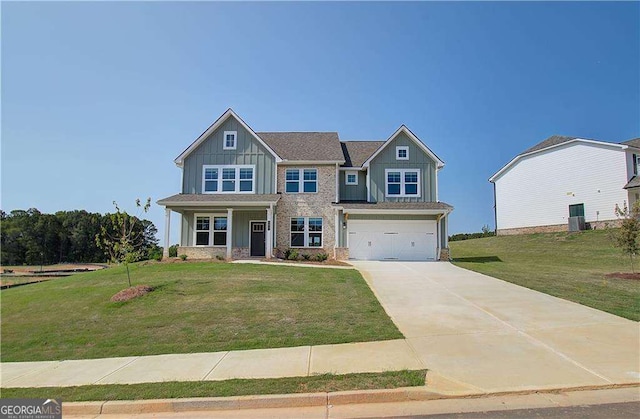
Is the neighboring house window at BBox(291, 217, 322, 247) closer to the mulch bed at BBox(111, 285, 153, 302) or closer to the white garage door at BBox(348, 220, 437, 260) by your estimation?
the white garage door at BBox(348, 220, 437, 260)

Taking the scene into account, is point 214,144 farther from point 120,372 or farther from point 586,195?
point 586,195

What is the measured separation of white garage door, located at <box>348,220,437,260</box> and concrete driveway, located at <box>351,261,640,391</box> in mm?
9767

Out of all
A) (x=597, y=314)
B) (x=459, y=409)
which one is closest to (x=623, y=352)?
(x=597, y=314)

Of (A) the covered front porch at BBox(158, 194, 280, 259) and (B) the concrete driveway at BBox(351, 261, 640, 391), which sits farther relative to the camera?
(A) the covered front porch at BBox(158, 194, 280, 259)

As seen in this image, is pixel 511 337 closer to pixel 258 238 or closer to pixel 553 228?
pixel 258 238

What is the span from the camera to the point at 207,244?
933 inches

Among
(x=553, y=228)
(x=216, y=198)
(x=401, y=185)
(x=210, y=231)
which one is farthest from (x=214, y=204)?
(x=553, y=228)

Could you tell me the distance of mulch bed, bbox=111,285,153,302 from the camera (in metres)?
12.5

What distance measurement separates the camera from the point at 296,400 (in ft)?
17.7

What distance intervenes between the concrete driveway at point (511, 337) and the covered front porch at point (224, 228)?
462 inches

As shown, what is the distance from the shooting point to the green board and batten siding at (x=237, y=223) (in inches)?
934

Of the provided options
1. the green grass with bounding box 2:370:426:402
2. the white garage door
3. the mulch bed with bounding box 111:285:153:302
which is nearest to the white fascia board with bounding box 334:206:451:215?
the white garage door

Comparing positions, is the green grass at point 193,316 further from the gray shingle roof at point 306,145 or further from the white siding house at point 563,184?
the white siding house at point 563,184

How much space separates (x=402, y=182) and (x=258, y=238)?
9960 mm
